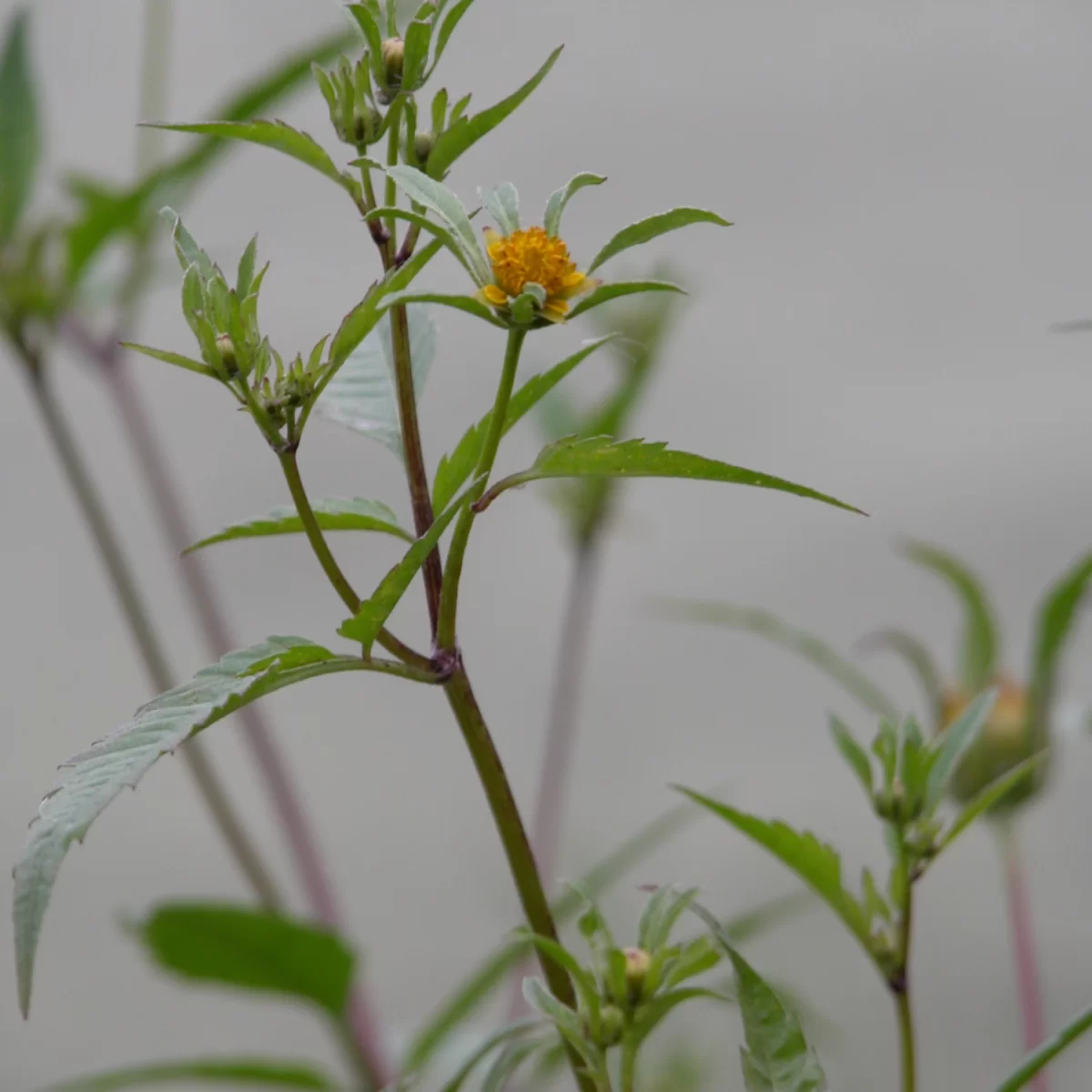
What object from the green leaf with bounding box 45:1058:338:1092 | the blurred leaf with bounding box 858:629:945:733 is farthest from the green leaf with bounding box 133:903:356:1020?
the blurred leaf with bounding box 858:629:945:733

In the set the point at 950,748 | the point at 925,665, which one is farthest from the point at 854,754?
the point at 925,665

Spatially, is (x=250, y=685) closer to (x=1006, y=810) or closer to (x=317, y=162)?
(x=317, y=162)

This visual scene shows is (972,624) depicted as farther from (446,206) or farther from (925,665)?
(446,206)

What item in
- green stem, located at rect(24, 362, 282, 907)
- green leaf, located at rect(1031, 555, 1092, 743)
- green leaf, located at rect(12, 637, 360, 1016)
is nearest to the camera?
green leaf, located at rect(12, 637, 360, 1016)

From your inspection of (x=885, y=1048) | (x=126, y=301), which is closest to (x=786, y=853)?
(x=126, y=301)

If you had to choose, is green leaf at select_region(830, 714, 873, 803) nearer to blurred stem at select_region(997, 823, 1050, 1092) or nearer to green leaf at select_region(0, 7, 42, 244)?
blurred stem at select_region(997, 823, 1050, 1092)

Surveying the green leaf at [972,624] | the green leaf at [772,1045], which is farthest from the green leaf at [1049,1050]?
the green leaf at [972,624]
